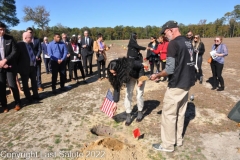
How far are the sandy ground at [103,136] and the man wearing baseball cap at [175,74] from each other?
45 centimetres

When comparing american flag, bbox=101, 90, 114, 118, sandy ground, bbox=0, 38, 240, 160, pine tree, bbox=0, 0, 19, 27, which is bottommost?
sandy ground, bbox=0, 38, 240, 160

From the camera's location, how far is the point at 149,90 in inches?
277

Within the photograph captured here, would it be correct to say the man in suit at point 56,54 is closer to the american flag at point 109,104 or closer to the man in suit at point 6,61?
the man in suit at point 6,61

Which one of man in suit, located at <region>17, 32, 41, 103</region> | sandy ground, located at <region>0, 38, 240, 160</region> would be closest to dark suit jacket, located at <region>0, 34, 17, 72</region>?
man in suit, located at <region>17, 32, 41, 103</region>

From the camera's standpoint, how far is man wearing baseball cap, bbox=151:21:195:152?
10.00 ft

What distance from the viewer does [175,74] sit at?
313cm

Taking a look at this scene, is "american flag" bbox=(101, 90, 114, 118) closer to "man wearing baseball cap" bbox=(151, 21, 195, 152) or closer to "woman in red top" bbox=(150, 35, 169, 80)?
"man wearing baseball cap" bbox=(151, 21, 195, 152)

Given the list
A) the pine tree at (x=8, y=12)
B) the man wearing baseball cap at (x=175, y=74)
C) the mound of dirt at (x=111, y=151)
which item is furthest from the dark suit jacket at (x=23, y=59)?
the pine tree at (x=8, y=12)

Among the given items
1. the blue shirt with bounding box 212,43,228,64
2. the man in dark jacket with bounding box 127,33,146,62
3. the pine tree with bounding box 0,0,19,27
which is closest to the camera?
the blue shirt with bounding box 212,43,228,64

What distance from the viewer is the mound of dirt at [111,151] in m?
3.12

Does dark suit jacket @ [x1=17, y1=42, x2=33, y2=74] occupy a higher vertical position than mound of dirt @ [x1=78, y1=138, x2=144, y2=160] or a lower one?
higher

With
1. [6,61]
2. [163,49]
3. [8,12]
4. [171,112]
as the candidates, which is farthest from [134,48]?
[8,12]

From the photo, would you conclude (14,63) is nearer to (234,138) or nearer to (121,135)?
(121,135)

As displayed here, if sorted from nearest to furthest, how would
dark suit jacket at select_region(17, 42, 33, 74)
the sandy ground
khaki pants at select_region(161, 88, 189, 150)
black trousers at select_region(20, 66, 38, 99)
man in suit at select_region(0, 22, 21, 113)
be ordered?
khaki pants at select_region(161, 88, 189, 150), the sandy ground, man in suit at select_region(0, 22, 21, 113), dark suit jacket at select_region(17, 42, 33, 74), black trousers at select_region(20, 66, 38, 99)
